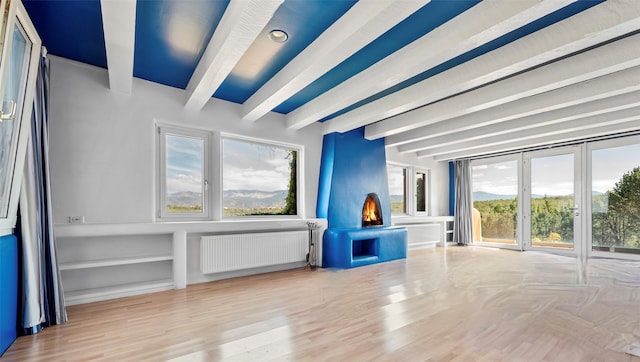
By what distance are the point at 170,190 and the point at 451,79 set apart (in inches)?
146

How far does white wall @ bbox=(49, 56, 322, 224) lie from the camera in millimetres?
3170

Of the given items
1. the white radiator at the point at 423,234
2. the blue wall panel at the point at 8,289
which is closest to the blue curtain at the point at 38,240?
the blue wall panel at the point at 8,289

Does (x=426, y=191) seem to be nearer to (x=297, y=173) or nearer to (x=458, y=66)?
(x=297, y=173)

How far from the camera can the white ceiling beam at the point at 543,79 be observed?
8.74 feet

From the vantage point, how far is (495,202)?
24.0 ft

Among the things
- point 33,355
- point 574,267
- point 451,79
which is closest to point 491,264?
point 574,267

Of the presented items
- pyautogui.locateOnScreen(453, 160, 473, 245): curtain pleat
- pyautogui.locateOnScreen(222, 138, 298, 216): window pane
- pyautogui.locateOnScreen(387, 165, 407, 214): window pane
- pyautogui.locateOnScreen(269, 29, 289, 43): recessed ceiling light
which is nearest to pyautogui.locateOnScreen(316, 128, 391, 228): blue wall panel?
pyautogui.locateOnScreen(222, 138, 298, 216): window pane

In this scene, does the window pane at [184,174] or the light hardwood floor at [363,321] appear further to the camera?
the window pane at [184,174]

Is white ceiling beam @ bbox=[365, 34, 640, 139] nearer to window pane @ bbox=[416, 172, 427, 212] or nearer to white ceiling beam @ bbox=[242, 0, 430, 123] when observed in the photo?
white ceiling beam @ bbox=[242, 0, 430, 123]

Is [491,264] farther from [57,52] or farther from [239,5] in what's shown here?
[57,52]

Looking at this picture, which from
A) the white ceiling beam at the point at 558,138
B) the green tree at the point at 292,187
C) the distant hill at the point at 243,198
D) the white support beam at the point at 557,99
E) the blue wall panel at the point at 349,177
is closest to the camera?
the white support beam at the point at 557,99

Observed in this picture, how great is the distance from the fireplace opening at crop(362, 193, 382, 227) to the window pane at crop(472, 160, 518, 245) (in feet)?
11.1

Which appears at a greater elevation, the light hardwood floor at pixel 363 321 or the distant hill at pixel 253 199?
the distant hill at pixel 253 199

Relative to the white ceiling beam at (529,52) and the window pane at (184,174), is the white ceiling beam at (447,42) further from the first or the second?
the window pane at (184,174)
